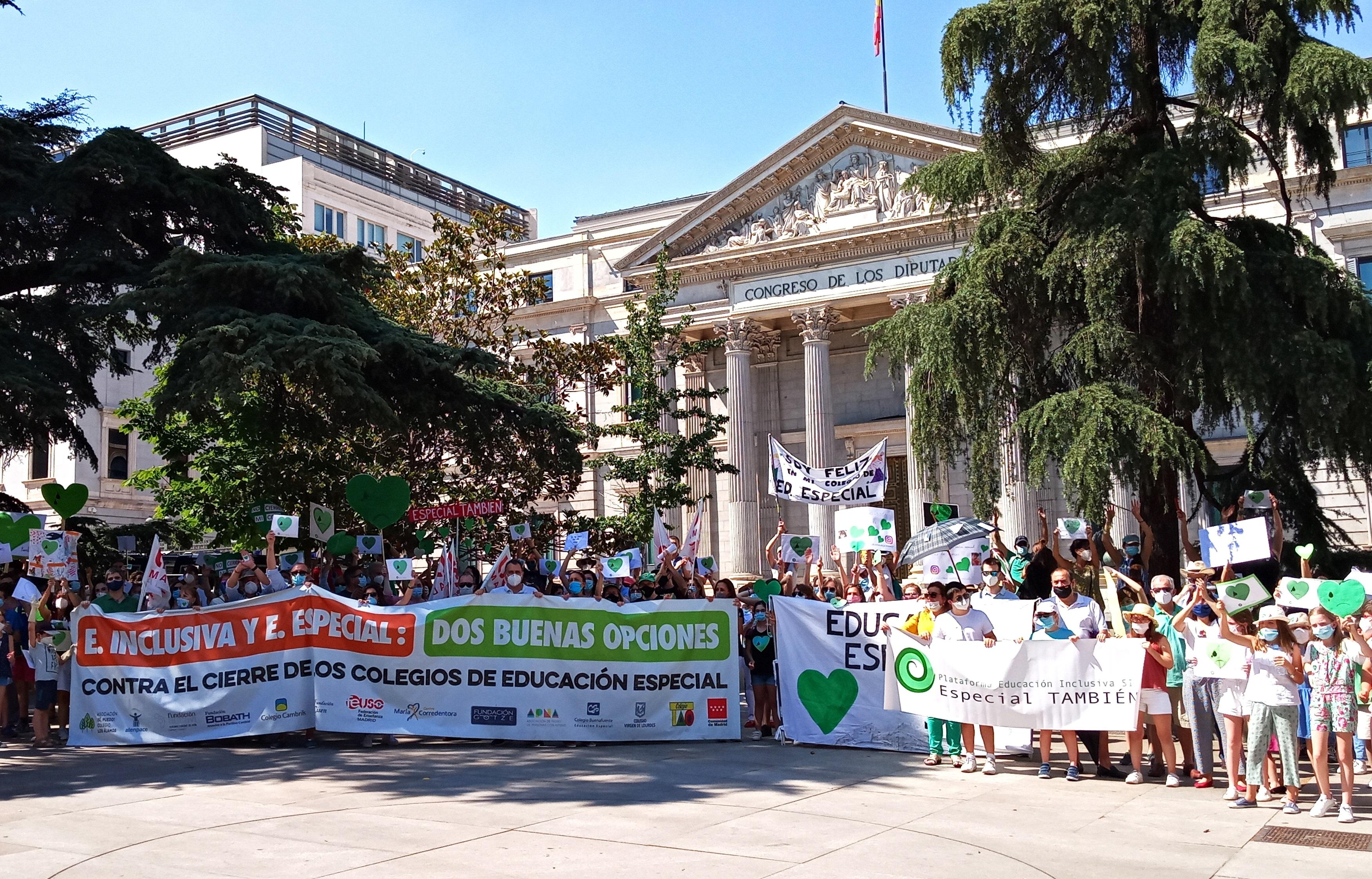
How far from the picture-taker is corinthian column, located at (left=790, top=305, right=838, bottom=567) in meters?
41.4

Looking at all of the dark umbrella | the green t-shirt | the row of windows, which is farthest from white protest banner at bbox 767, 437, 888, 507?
the row of windows

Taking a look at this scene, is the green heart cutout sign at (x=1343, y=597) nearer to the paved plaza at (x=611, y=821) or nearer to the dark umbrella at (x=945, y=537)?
the paved plaza at (x=611, y=821)

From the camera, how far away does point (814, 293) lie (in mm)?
42281

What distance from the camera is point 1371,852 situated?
27.3 feet

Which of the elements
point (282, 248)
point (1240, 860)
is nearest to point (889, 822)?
point (1240, 860)

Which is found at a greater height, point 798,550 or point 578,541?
point 578,541

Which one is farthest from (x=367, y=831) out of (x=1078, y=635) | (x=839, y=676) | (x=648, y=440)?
(x=648, y=440)

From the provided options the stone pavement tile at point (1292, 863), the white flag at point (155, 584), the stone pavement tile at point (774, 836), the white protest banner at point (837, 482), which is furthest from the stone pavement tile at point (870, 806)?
the white flag at point (155, 584)

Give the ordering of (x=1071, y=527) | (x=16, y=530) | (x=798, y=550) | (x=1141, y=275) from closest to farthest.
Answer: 1. (x=1071, y=527)
2. (x=1141, y=275)
3. (x=16, y=530)
4. (x=798, y=550)

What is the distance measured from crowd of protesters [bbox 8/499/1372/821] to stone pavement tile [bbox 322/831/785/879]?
4.76 meters

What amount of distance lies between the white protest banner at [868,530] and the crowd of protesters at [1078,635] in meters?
0.28

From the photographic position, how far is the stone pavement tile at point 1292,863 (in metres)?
7.56

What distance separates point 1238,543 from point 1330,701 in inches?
105

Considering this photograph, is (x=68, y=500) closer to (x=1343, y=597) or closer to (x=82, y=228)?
(x=82, y=228)
